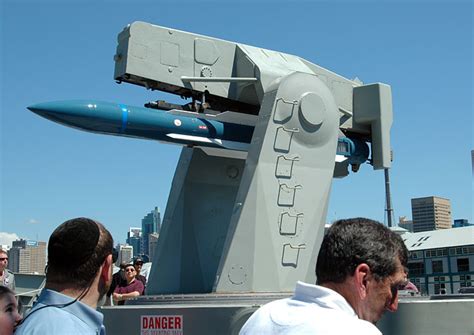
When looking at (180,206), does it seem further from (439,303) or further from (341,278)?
(341,278)

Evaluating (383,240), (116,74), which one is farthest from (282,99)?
(383,240)

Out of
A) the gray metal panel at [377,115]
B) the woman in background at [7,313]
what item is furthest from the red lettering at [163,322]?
the gray metal panel at [377,115]

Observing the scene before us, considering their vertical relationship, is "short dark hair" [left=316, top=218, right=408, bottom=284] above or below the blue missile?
below

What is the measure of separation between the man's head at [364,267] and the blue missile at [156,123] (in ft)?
23.1

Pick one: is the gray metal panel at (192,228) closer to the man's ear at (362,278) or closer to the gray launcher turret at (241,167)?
the gray launcher turret at (241,167)

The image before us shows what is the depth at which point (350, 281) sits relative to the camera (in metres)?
2.06

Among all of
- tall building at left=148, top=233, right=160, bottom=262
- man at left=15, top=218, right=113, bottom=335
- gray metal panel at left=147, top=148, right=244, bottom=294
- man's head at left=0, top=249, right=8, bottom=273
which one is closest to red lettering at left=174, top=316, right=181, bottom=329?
man's head at left=0, top=249, right=8, bottom=273

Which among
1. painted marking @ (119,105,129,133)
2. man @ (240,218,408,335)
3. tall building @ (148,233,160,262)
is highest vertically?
painted marking @ (119,105,129,133)

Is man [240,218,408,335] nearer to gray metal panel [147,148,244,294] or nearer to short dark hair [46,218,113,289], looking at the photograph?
short dark hair [46,218,113,289]

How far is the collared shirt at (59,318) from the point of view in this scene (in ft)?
6.68

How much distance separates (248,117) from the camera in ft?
31.7

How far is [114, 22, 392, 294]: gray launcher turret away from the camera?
8.39m

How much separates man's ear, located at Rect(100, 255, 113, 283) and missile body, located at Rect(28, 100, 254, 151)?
21.8 feet

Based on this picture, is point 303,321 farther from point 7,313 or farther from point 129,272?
point 129,272
